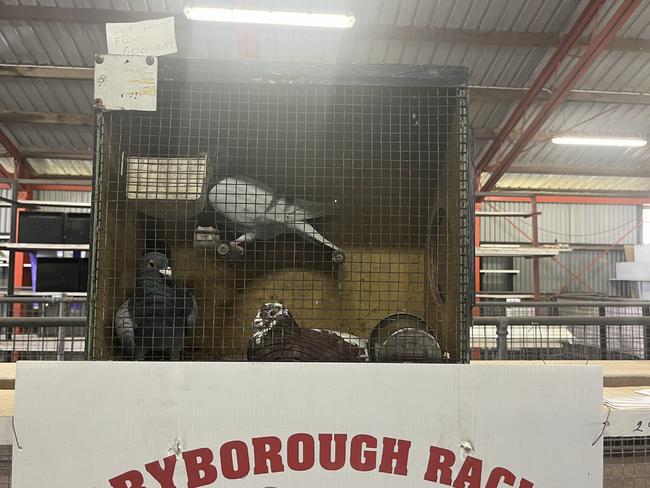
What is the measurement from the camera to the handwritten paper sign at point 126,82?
3.56 ft

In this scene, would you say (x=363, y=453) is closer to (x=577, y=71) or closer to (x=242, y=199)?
(x=242, y=199)

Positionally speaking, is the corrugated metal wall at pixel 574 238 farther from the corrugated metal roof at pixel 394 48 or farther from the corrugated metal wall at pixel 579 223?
the corrugated metal roof at pixel 394 48

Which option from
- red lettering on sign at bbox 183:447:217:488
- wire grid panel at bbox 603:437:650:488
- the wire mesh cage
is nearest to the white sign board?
red lettering on sign at bbox 183:447:217:488

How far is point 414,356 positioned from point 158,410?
1.97 feet

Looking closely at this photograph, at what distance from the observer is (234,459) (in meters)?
0.93

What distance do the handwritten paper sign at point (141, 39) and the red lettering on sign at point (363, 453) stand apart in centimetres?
93

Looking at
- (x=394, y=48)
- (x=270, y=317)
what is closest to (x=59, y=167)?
(x=394, y=48)

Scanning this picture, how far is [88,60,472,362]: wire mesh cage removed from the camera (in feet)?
3.76

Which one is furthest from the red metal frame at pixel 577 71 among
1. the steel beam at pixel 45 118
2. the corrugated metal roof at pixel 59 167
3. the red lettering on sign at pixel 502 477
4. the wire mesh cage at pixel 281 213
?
the corrugated metal roof at pixel 59 167

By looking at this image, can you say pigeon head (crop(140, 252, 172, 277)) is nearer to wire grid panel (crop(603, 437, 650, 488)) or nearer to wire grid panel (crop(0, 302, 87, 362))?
wire grid panel (crop(603, 437, 650, 488))

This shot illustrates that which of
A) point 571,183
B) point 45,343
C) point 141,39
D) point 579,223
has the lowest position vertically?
point 45,343

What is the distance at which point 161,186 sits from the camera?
1.22m

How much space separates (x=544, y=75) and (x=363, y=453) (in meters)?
7.73

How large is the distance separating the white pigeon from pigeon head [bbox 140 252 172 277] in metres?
0.21
